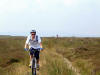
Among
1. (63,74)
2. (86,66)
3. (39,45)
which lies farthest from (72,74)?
(86,66)

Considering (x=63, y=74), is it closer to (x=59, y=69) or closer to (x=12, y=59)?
(x=59, y=69)

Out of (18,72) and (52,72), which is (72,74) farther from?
(18,72)

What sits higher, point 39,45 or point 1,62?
point 39,45

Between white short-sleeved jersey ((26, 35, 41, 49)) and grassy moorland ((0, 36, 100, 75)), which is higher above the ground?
white short-sleeved jersey ((26, 35, 41, 49))

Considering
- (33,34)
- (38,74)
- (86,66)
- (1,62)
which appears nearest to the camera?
(33,34)

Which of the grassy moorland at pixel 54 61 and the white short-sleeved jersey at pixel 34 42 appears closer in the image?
the white short-sleeved jersey at pixel 34 42

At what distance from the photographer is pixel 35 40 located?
40.5 ft

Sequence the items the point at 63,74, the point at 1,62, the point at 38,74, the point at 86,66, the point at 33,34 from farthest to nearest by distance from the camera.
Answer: the point at 1,62 < the point at 86,66 < the point at 38,74 < the point at 33,34 < the point at 63,74

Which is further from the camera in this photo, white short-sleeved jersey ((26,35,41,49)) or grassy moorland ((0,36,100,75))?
grassy moorland ((0,36,100,75))

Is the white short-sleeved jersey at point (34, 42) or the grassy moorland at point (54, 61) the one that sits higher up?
the white short-sleeved jersey at point (34, 42)

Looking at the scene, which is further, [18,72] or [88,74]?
[18,72]

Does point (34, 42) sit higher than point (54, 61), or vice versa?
point (34, 42)

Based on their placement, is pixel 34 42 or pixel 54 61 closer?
pixel 34 42

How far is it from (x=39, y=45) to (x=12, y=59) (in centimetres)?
892
